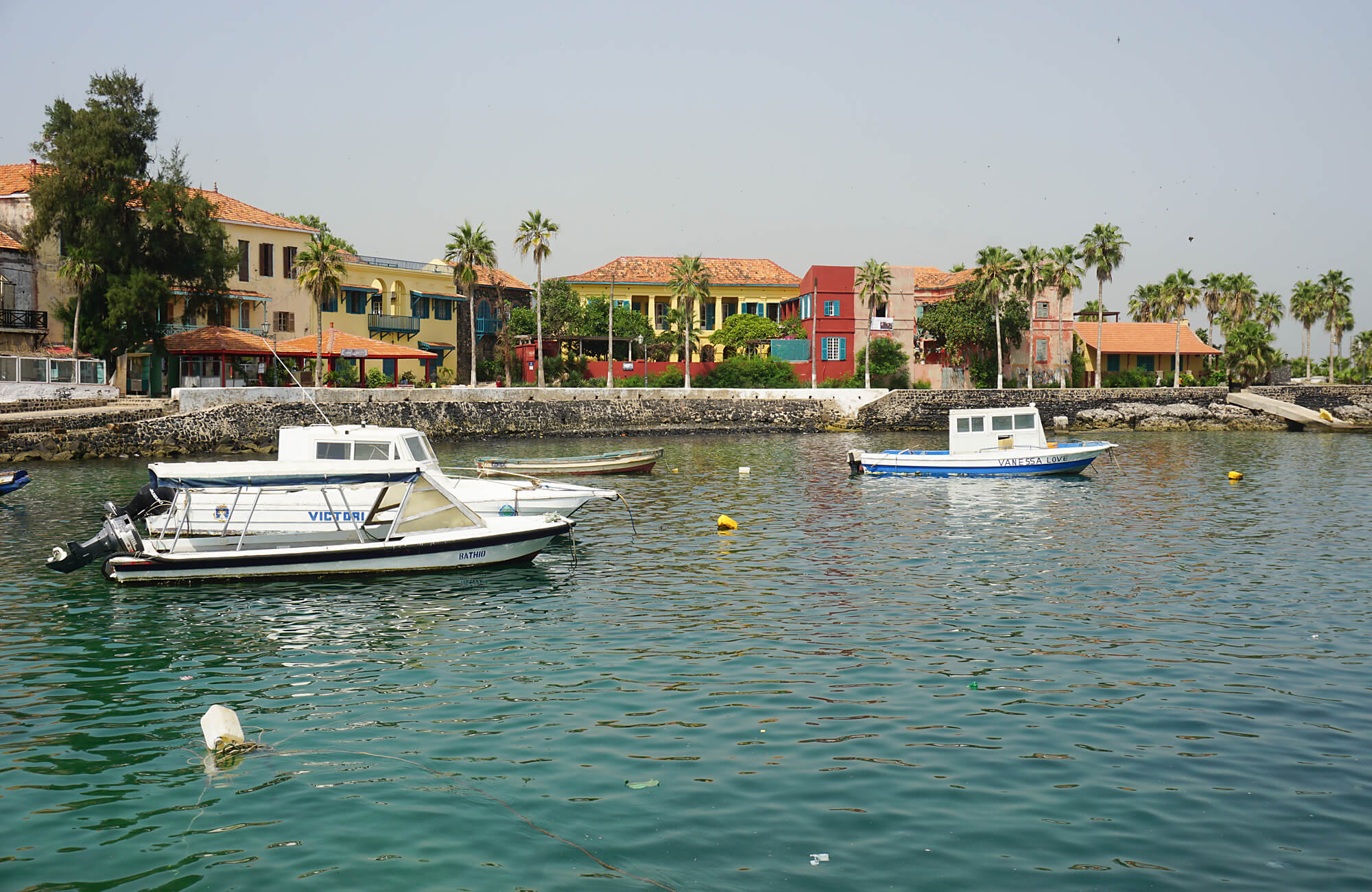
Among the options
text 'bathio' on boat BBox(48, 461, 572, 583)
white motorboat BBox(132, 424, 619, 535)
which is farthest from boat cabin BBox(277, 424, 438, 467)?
text 'bathio' on boat BBox(48, 461, 572, 583)

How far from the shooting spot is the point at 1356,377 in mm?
106688

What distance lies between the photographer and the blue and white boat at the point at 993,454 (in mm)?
41594

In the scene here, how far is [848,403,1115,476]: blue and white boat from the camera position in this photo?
41.6 m

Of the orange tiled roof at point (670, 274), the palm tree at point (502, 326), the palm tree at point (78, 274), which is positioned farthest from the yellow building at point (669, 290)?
the palm tree at point (78, 274)

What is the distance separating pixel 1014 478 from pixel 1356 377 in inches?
3485

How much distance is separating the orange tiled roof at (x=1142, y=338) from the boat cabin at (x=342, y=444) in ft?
243

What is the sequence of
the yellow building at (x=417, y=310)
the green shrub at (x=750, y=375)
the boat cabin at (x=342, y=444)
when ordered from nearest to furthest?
1. the boat cabin at (x=342, y=444)
2. the yellow building at (x=417, y=310)
3. the green shrub at (x=750, y=375)

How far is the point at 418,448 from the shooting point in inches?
1025

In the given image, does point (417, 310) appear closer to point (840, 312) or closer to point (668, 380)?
point (668, 380)

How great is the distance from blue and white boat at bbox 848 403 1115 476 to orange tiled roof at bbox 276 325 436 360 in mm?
30606

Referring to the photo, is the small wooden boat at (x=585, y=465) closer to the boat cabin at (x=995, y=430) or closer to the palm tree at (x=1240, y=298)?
the boat cabin at (x=995, y=430)

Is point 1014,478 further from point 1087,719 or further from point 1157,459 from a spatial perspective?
point 1087,719

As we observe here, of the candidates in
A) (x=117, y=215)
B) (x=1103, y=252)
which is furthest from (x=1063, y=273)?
(x=117, y=215)

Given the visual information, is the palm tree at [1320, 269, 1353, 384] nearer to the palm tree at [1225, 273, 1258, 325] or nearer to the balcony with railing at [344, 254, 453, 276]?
the palm tree at [1225, 273, 1258, 325]
